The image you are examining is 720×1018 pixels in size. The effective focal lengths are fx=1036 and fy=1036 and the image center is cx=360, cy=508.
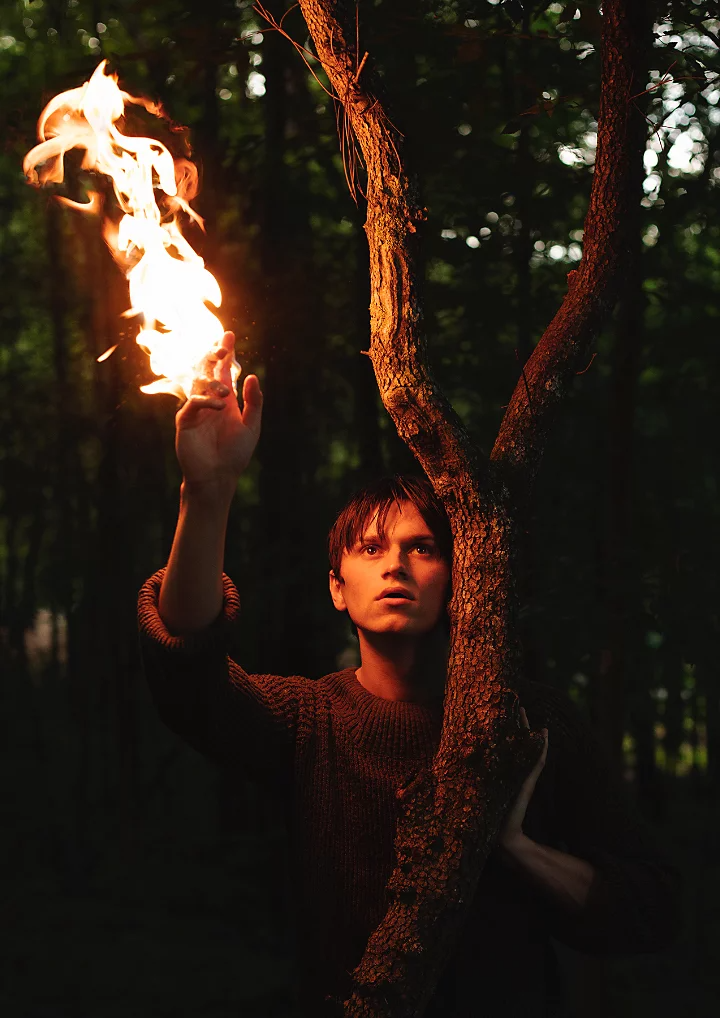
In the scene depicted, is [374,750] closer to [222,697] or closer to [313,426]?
[222,697]

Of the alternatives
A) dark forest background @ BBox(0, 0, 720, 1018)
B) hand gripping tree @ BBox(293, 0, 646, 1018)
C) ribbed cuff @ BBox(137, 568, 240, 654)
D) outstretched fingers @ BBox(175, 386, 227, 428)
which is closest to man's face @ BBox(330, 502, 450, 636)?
hand gripping tree @ BBox(293, 0, 646, 1018)

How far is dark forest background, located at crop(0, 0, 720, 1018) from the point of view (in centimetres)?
489

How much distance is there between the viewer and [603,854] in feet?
8.33

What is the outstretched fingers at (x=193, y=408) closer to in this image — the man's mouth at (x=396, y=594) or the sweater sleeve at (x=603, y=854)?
the man's mouth at (x=396, y=594)

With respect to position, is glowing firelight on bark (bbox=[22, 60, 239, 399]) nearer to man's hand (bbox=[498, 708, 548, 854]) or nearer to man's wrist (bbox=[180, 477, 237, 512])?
man's wrist (bbox=[180, 477, 237, 512])

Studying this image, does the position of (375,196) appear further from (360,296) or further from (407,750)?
(360,296)

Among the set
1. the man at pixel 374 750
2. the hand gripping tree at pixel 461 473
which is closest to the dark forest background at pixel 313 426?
the hand gripping tree at pixel 461 473

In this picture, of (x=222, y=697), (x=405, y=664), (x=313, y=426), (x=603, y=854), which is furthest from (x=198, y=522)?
(x=313, y=426)

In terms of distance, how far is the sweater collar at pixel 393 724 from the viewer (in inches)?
101

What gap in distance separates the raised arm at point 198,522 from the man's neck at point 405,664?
505 millimetres

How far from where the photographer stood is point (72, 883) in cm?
979

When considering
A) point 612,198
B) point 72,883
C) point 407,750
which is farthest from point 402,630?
point 72,883

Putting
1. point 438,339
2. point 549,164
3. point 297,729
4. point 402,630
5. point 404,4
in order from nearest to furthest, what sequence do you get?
point 402,630 → point 297,729 → point 404,4 → point 549,164 → point 438,339

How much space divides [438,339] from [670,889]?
568 centimetres
